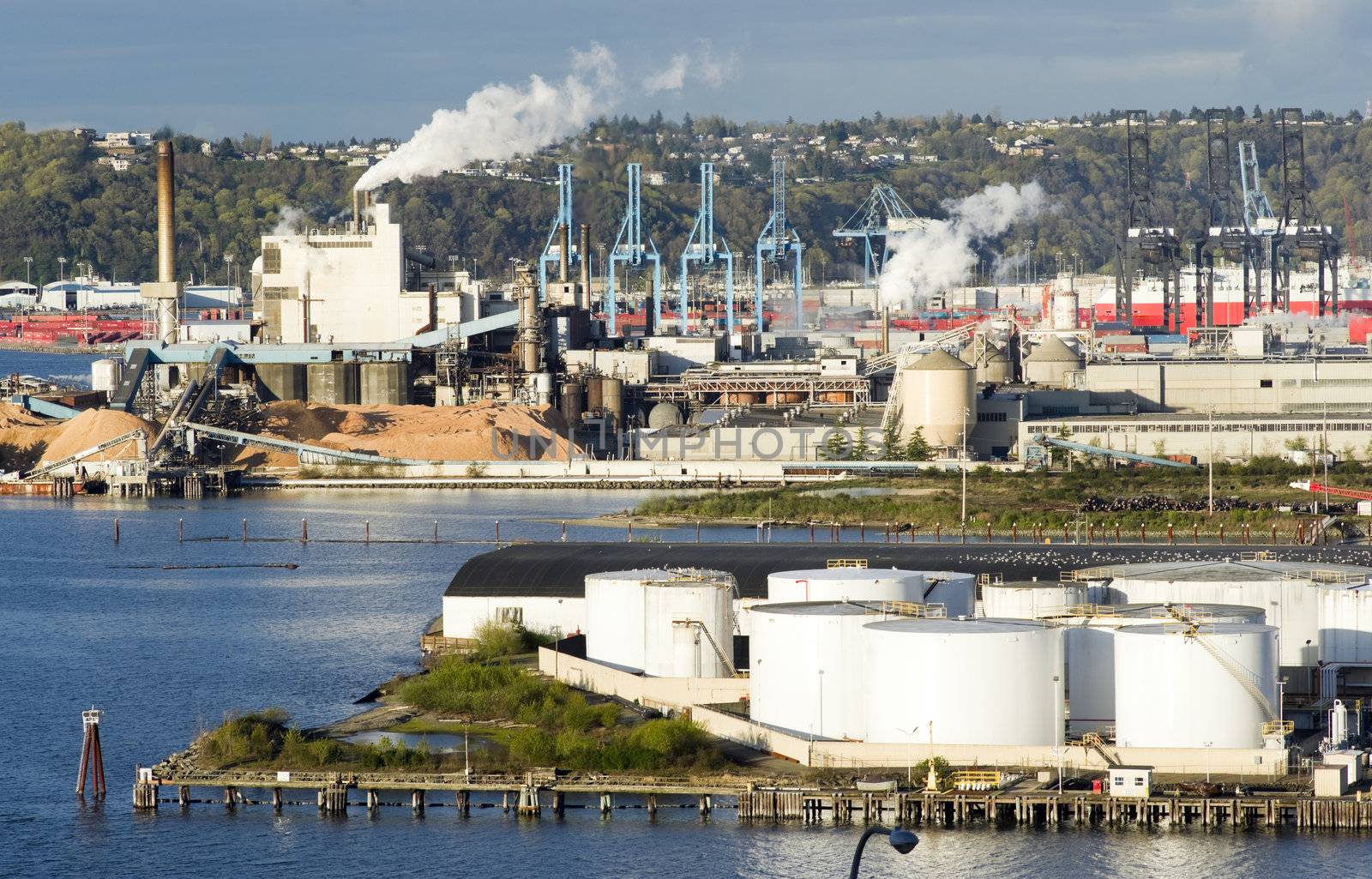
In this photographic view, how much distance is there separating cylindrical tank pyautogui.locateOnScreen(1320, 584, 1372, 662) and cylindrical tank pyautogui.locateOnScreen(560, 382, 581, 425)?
4232 centimetres

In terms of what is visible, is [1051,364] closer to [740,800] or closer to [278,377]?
[278,377]

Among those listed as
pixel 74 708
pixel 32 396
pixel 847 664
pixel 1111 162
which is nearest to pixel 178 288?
pixel 32 396

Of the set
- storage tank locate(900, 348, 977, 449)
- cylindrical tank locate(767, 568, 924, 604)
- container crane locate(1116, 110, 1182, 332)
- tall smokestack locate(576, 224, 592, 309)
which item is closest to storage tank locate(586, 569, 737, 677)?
cylindrical tank locate(767, 568, 924, 604)

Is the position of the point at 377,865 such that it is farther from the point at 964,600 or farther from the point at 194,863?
the point at 964,600

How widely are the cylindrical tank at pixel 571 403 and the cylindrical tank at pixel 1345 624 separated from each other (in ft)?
139

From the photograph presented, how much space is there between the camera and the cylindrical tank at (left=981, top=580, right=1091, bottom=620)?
30422 mm

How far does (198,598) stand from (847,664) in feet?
60.5

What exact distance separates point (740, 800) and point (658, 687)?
15.8ft

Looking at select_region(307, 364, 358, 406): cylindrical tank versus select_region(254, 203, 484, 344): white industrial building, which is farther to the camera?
select_region(254, 203, 484, 344): white industrial building

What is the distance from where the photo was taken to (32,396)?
236 ft

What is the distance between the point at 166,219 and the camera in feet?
249

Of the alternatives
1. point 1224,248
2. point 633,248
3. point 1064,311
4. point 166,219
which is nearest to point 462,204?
point 633,248

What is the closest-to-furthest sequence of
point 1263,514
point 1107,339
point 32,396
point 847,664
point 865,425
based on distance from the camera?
point 847,664 → point 1263,514 → point 865,425 → point 32,396 → point 1107,339

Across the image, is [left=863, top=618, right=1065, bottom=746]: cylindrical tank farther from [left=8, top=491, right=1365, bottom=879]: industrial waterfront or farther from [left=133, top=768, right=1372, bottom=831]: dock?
[left=8, top=491, right=1365, bottom=879]: industrial waterfront
